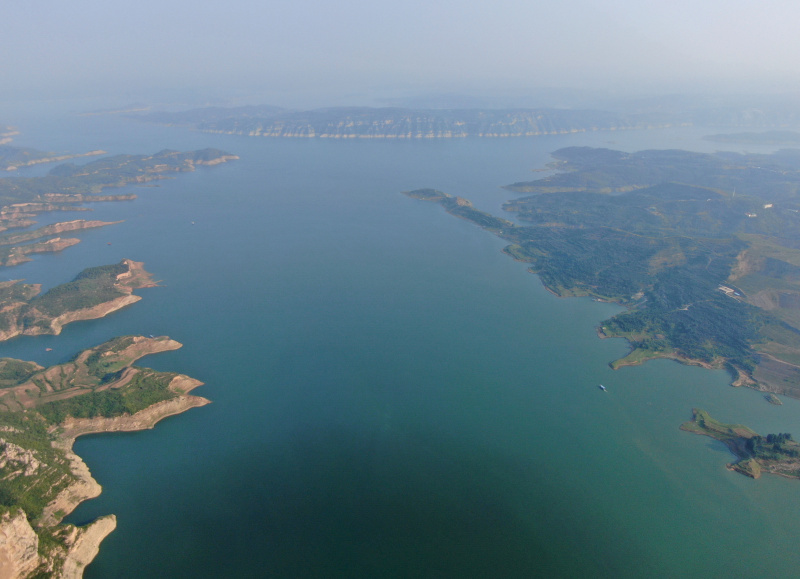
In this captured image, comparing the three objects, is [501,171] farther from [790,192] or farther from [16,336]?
[16,336]

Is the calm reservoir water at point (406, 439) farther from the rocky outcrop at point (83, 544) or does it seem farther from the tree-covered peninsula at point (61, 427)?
the tree-covered peninsula at point (61, 427)

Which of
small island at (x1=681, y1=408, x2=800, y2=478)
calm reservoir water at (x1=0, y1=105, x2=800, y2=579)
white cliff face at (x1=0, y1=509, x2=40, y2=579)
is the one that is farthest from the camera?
small island at (x1=681, y1=408, x2=800, y2=478)

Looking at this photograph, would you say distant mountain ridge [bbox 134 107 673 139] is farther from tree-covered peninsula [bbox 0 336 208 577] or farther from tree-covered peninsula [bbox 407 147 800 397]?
tree-covered peninsula [bbox 0 336 208 577]

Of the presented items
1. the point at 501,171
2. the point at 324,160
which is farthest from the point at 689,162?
the point at 324,160

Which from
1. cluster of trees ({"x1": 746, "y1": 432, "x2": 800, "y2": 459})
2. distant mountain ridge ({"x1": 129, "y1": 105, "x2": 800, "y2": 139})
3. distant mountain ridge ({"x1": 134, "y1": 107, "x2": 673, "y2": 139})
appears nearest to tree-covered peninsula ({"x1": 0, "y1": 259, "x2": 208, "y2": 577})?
cluster of trees ({"x1": 746, "y1": 432, "x2": 800, "y2": 459})

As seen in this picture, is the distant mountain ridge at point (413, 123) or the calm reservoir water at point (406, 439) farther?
the distant mountain ridge at point (413, 123)

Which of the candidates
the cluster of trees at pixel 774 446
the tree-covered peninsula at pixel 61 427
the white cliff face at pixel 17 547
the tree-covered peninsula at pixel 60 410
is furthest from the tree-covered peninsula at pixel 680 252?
the white cliff face at pixel 17 547
